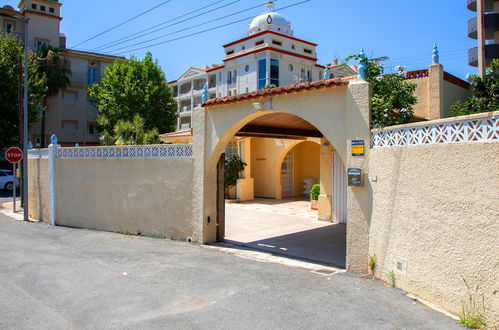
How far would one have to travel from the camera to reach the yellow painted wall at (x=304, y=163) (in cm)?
2047

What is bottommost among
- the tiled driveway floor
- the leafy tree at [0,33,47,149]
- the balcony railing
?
the tiled driveway floor

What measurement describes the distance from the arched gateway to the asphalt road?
943mm

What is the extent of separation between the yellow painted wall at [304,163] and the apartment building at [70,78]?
22.5 metres

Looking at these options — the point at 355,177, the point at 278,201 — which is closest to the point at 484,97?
the point at 355,177

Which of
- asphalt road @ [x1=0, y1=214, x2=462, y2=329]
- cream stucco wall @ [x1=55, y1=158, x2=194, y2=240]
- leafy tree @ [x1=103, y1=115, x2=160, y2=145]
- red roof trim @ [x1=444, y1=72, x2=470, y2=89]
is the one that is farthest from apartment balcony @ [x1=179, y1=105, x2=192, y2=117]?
asphalt road @ [x1=0, y1=214, x2=462, y2=329]

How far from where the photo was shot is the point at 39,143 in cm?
3359

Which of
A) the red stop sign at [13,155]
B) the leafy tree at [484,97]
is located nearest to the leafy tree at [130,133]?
the red stop sign at [13,155]

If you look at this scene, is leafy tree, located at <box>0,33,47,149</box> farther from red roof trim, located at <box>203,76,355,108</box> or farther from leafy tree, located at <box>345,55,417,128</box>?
leafy tree, located at <box>345,55,417,128</box>

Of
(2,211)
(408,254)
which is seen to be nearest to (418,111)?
(408,254)

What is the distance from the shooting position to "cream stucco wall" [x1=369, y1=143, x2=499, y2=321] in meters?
4.30

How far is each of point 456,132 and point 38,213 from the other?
14.8 m

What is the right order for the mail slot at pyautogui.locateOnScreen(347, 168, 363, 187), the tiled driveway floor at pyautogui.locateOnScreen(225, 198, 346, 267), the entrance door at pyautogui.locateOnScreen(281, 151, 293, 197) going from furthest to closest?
the entrance door at pyautogui.locateOnScreen(281, 151, 293, 197) < the tiled driveway floor at pyautogui.locateOnScreen(225, 198, 346, 267) < the mail slot at pyautogui.locateOnScreen(347, 168, 363, 187)

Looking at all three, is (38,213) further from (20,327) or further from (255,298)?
(255,298)

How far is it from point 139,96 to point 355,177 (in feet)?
87.9
